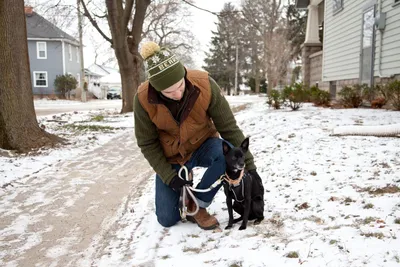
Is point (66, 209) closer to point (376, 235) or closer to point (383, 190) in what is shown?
point (376, 235)

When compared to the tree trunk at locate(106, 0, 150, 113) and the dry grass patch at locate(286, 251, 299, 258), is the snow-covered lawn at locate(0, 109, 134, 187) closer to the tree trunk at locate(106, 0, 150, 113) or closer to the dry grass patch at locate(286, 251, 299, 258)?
the dry grass patch at locate(286, 251, 299, 258)

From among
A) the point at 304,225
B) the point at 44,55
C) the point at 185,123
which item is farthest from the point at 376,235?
the point at 44,55

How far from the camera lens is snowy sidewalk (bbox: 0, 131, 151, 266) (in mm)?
3146

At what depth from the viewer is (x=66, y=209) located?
420 centimetres

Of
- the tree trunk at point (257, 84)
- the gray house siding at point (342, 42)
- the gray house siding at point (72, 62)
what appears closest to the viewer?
the gray house siding at point (342, 42)

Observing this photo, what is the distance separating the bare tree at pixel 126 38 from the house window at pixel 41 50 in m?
19.6

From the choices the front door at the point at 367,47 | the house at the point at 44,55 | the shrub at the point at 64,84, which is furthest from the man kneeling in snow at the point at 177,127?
the house at the point at 44,55

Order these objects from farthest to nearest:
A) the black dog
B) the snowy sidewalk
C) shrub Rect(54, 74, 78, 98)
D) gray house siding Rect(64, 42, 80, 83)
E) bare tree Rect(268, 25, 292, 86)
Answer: bare tree Rect(268, 25, 292, 86) < gray house siding Rect(64, 42, 80, 83) < shrub Rect(54, 74, 78, 98) < the snowy sidewalk < the black dog

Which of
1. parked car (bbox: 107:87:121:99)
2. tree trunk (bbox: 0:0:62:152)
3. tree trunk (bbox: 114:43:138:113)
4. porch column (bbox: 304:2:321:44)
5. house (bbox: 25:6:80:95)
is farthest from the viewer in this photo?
parked car (bbox: 107:87:121:99)

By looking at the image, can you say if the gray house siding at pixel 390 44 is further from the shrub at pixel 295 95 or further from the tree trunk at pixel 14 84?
the tree trunk at pixel 14 84

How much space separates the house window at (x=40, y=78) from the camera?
118 feet

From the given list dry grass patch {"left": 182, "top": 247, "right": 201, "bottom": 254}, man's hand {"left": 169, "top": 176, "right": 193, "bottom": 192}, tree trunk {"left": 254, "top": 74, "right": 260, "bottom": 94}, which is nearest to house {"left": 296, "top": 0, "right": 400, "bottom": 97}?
man's hand {"left": 169, "top": 176, "right": 193, "bottom": 192}

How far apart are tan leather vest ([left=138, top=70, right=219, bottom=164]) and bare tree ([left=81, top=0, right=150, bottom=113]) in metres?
12.3

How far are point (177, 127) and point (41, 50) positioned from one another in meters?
37.2
